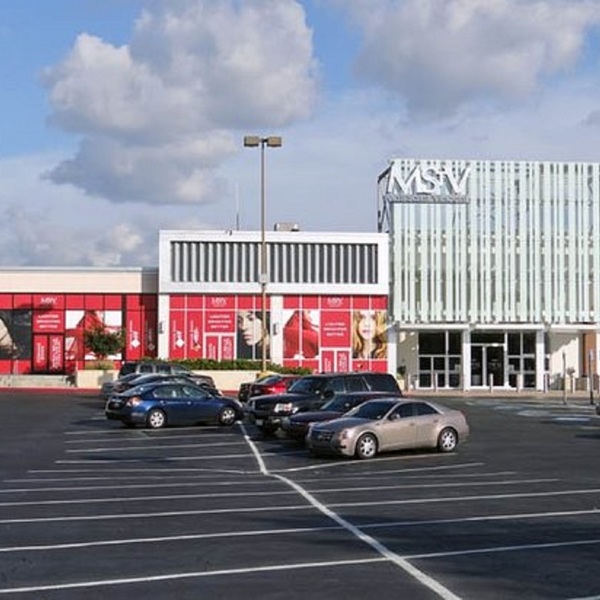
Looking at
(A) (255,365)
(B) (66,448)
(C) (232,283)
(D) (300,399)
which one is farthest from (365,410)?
(C) (232,283)

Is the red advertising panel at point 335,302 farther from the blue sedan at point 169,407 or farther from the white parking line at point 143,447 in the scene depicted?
the white parking line at point 143,447

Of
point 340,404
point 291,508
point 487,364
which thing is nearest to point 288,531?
point 291,508

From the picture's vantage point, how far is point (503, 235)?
6244cm

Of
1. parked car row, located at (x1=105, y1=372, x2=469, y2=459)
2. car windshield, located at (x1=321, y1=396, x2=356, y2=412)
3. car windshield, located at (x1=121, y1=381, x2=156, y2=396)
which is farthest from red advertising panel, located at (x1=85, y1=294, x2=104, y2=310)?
car windshield, located at (x1=321, y1=396, x2=356, y2=412)

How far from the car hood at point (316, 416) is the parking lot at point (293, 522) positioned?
74cm

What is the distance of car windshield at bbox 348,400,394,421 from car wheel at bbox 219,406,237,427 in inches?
330

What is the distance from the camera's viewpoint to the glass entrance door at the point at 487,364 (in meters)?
62.9

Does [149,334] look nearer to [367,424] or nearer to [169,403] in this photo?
[169,403]

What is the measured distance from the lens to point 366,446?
2412cm

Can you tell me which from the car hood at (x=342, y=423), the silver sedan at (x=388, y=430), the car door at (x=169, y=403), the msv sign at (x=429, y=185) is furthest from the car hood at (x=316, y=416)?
the msv sign at (x=429, y=185)

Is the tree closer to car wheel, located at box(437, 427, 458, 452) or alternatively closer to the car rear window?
the car rear window

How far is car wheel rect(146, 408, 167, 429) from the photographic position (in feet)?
107

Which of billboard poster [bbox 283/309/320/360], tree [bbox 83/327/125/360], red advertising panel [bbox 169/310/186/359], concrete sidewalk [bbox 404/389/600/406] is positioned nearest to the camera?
concrete sidewalk [bbox 404/389/600/406]

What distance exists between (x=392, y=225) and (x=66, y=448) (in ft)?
124
